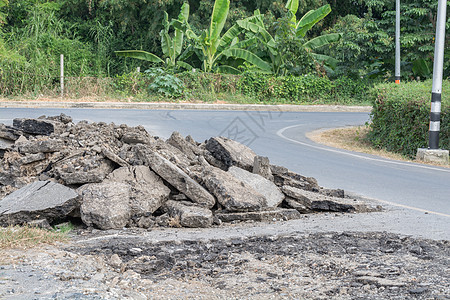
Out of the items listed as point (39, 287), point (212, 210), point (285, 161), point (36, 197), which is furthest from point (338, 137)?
point (39, 287)

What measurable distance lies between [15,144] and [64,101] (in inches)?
642

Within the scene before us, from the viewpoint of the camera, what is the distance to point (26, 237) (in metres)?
6.05

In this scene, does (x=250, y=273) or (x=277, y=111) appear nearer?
(x=250, y=273)

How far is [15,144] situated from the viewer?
9.06 m

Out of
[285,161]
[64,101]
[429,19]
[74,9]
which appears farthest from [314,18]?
[285,161]

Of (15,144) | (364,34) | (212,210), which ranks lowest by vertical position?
(212,210)

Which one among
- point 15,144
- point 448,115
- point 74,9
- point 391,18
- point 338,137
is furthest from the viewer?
point 74,9

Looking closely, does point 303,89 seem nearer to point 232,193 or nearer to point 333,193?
point 333,193

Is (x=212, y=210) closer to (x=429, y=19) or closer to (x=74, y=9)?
(x=429, y=19)

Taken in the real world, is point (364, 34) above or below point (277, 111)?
above

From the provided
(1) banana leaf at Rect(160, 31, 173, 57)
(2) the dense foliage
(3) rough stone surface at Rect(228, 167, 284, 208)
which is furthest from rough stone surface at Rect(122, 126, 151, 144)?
(1) banana leaf at Rect(160, 31, 173, 57)

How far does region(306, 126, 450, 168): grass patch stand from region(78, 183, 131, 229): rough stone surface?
8.55m

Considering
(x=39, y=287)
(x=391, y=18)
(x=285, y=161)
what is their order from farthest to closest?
(x=391, y=18)
(x=285, y=161)
(x=39, y=287)

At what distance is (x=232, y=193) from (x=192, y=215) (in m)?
0.75
